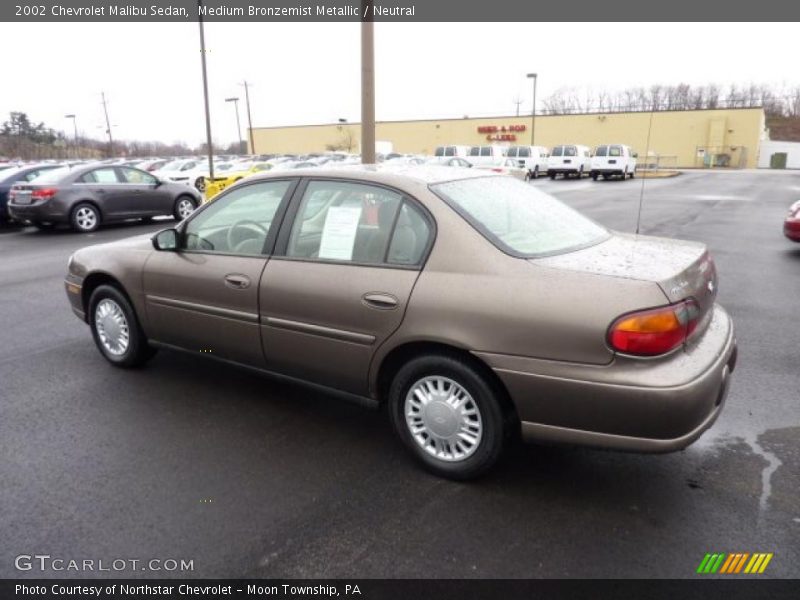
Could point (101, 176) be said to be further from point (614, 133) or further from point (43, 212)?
point (614, 133)

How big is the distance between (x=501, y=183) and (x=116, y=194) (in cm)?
1231

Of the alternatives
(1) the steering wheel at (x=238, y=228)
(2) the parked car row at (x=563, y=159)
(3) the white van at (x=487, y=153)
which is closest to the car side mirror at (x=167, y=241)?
(1) the steering wheel at (x=238, y=228)

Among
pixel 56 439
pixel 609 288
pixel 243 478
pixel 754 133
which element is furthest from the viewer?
pixel 754 133

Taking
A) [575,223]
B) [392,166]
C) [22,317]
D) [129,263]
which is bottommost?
[22,317]

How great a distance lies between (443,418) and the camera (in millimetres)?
3125

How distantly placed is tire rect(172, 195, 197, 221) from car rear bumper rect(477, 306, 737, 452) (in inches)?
543

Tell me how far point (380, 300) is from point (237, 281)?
3.58 ft

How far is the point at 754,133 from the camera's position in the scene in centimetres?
5303

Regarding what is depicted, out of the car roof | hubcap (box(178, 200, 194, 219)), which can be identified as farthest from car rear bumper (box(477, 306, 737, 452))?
hubcap (box(178, 200, 194, 219))

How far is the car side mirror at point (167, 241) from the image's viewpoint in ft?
13.8

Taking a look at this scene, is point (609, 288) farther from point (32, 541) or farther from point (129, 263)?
point (129, 263)

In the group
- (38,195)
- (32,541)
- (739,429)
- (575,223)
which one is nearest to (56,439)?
(32,541)

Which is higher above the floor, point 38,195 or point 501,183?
point 501,183

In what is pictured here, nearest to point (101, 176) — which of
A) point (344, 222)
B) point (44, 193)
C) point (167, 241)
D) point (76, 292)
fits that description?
point (44, 193)
